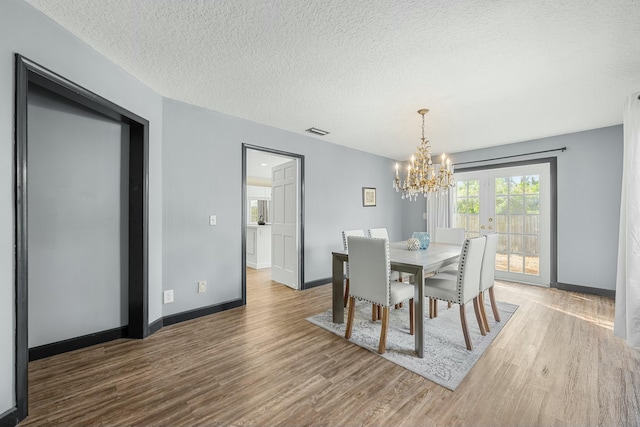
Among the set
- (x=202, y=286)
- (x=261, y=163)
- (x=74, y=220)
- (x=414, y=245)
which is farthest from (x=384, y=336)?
(x=261, y=163)

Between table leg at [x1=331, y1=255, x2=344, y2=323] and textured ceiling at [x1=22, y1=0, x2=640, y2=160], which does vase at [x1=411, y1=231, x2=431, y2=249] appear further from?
textured ceiling at [x1=22, y1=0, x2=640, y2=160]

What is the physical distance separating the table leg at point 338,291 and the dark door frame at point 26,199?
70.1 inches

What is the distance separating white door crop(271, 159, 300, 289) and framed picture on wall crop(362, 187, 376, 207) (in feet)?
5.04

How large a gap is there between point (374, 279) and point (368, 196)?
2961 mm

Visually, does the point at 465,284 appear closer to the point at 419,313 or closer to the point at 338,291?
the point at 419,313

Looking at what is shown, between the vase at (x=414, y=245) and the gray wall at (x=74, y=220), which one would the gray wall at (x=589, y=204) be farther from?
the gray wall at (x=74, y=220)

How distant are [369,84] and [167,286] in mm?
2795

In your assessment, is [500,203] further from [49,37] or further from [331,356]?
→ [49,37]

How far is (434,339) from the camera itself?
95.0 inches

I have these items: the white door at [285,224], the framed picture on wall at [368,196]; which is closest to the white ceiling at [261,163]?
the white door at [285,224]

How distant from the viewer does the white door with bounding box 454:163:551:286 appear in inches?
164

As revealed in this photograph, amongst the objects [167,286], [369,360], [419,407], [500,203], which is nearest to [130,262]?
[167,286]

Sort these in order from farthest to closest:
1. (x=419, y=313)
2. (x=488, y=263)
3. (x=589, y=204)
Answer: (x=589, y=204) < (x=488, y=263) < (x=419, y=313)

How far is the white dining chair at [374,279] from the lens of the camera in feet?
7.18
